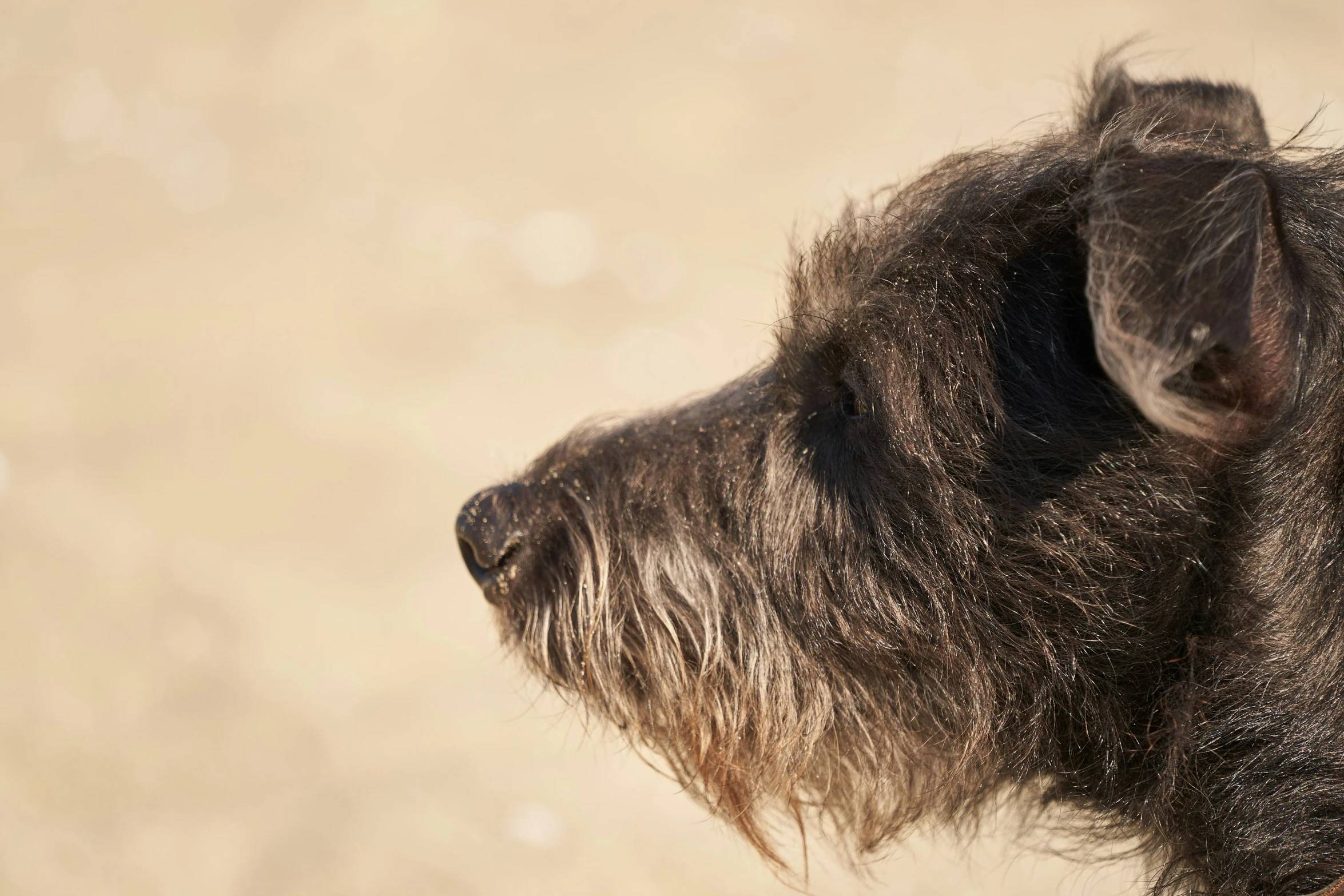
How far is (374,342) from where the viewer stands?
621cm

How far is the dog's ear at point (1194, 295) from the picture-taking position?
204cm

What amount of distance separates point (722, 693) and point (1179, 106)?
2.05 metres

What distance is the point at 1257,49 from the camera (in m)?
7.43

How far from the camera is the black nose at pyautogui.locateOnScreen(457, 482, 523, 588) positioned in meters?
3.08

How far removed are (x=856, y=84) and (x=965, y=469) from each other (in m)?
5.45

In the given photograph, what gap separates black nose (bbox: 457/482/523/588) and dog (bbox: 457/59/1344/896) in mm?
11

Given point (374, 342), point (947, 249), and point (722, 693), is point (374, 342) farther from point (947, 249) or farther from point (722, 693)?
point (947, 249)

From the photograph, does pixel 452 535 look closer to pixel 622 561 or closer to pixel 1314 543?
pixel 622 561

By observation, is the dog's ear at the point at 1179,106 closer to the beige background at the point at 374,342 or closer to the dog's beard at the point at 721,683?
Answer: the beige background at the point at 374,342

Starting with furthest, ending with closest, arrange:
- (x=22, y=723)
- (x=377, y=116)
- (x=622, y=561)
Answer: (x=377, y=116) < (x=22, y=723) < (x=622, y=561)

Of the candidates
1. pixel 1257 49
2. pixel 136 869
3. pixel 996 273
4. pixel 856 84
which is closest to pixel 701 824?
pixel 136 869

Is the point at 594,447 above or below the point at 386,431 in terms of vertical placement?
below

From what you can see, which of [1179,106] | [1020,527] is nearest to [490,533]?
[1020,527]

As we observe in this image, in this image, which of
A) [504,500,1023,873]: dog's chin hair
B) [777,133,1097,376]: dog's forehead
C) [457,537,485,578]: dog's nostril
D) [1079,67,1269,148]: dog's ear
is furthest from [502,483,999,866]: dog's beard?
[1079,67,1269,148]: dog's ear
